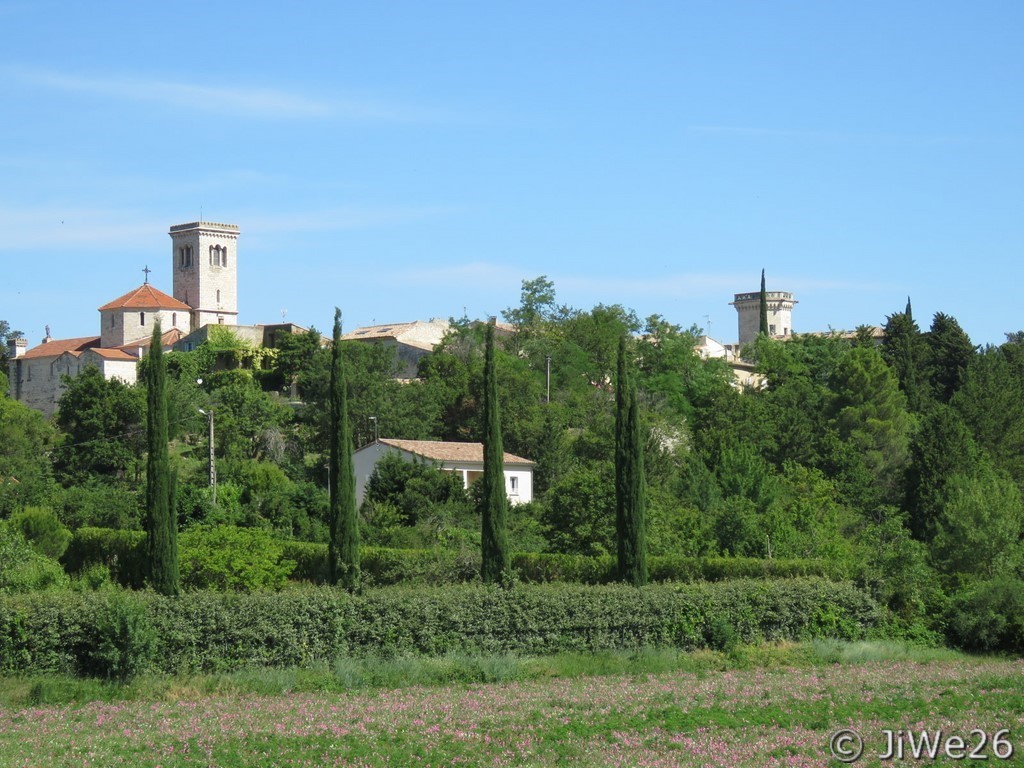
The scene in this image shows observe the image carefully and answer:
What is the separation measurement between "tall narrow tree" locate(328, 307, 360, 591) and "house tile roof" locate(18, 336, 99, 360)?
225 feet

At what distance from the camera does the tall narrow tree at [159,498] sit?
27.6 m

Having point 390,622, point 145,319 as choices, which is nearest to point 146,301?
point 145,319

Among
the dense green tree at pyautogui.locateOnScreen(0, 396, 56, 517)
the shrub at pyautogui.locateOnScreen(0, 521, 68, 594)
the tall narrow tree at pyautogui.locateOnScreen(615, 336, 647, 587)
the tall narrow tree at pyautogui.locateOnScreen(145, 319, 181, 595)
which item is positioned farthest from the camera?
the dense green tree at pyautogui.locateOnScreen(0, 396, 56, 517)

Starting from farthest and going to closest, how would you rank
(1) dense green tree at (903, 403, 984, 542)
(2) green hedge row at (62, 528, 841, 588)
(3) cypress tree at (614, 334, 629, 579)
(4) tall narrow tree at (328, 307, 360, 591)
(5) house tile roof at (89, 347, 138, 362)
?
(5) house tile roof at (89, 347, 138, 362)
(1) dense green tree at (903, 403, 984, 542)
(2) green hedge row at (62, 528, 841, 588)
(3) cypress tree at (614, 334, 629, 579)
(4) tall narrow tree at (328, 307, 360, 591)

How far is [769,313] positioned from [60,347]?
3703 inches

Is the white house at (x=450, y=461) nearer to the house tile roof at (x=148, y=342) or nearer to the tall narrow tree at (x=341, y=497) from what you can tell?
the tall narrow tree at (x=341, y=497)

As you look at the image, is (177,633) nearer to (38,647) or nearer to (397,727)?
(38,647)

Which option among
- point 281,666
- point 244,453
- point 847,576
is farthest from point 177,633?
point 244,453

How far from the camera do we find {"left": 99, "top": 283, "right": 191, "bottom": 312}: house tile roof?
97.9 meters

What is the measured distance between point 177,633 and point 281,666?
2.20 metres

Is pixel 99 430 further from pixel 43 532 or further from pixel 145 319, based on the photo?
pixel 145 319

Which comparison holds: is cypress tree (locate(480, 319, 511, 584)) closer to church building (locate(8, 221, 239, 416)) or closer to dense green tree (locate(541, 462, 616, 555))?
dense green tree (locate(541, 462, 616, 555))

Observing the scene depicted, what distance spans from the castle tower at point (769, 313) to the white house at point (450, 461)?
326 feet

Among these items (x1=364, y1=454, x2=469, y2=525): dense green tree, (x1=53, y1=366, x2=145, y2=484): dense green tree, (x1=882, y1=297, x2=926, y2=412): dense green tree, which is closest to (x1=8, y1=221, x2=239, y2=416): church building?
(x1=53, y1=366, x2=145, y2=484): dense green tree
